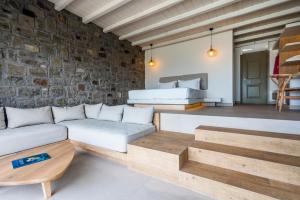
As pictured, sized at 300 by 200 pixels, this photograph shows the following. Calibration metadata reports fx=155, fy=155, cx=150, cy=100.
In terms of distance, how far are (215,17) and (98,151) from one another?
4058 millimetres

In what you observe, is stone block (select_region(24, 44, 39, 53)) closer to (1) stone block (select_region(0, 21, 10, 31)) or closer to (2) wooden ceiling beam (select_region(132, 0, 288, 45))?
(1) stone block (select_region(0, 21, 10, 31))

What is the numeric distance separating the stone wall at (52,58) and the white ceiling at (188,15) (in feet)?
1.22

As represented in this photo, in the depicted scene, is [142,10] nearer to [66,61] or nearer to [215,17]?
[215,17]

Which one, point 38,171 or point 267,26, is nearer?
point 38,171

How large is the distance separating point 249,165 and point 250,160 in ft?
0.19

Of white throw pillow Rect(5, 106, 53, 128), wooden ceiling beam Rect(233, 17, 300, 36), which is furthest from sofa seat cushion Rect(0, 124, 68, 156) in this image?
wooden ceiling beam Rect(233, 17, 300, 36)

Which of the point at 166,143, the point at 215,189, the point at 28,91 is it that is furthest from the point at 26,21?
the point at 215,189

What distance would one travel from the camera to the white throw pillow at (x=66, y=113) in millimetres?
3186

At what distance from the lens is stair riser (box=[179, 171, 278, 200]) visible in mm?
1368

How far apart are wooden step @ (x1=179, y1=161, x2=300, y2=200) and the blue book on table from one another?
159 centimetres

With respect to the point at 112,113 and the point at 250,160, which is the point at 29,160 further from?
the point at 250,160

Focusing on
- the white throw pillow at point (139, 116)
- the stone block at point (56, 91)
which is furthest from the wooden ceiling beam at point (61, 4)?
the white throw pillow at point (139, 116)

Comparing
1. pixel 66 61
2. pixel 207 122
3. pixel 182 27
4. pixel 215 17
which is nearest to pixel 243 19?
pixel 215 17

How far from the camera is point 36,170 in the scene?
153cm
